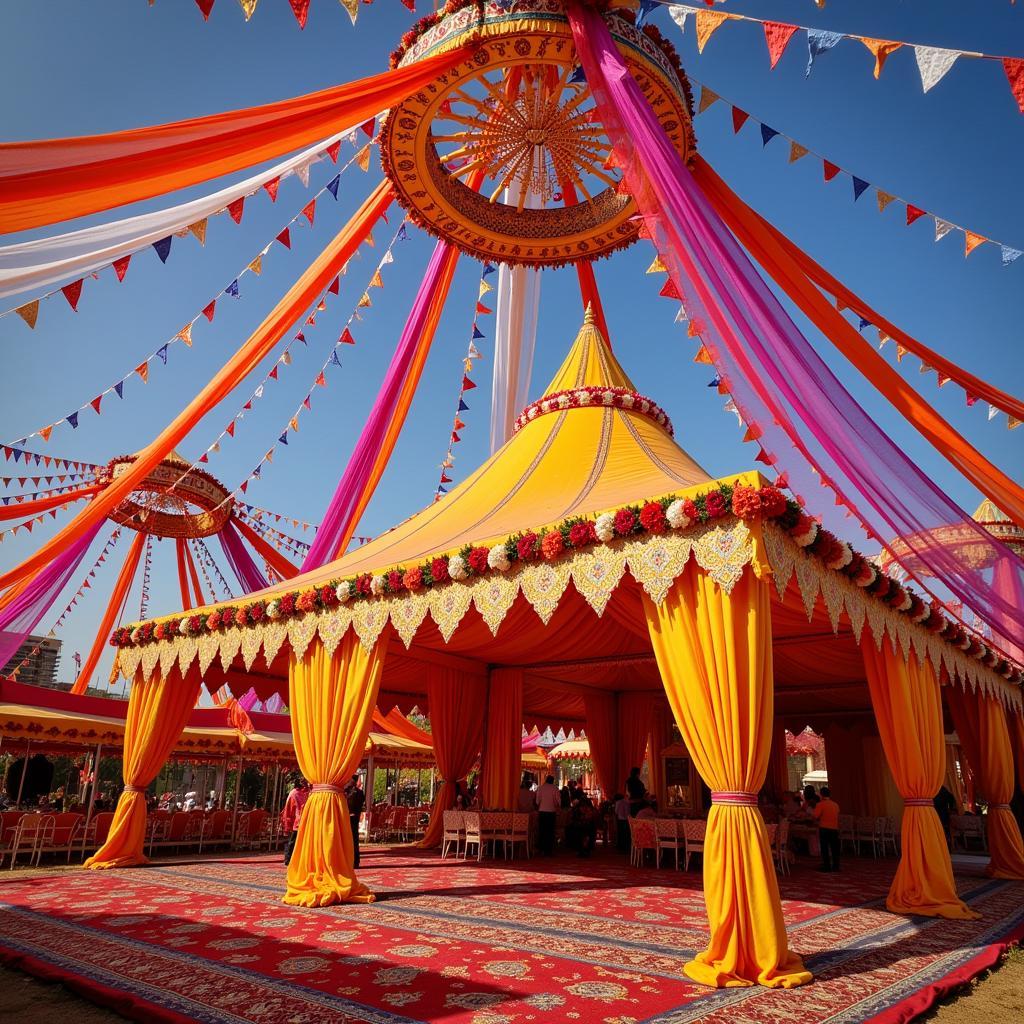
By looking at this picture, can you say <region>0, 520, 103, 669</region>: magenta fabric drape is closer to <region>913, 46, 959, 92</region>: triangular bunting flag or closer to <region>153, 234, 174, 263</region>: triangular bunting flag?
<region>153, 234, 174, 263</region>: triangular bunting flag

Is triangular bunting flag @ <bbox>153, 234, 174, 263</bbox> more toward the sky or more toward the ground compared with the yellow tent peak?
more toward the ground

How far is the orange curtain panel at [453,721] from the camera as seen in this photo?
1091 cm

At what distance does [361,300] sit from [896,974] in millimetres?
9164

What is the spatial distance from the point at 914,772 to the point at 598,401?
5.21m

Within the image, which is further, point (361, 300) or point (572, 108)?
point (361, 300)

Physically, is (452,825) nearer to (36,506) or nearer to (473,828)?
(473,828)

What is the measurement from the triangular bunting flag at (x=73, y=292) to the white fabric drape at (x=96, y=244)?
0.81m

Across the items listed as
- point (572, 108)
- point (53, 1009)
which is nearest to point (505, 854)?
point (53, 1009)

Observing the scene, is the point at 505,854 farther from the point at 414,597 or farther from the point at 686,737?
the point at 686,737

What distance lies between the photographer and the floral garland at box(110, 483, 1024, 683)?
499cm

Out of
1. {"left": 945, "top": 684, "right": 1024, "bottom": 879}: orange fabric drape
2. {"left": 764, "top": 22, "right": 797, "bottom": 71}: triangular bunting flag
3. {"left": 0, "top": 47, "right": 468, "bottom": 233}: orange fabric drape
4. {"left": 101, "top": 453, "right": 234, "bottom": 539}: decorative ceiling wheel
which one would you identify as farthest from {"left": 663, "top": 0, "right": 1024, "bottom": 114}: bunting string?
{"left": 101, "top": 453, "right": 234, "bottom": 539}: decorative ceiling wheel

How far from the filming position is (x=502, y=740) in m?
11.0

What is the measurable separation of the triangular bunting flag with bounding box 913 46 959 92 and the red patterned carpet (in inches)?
217

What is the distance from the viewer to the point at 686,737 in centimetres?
495
